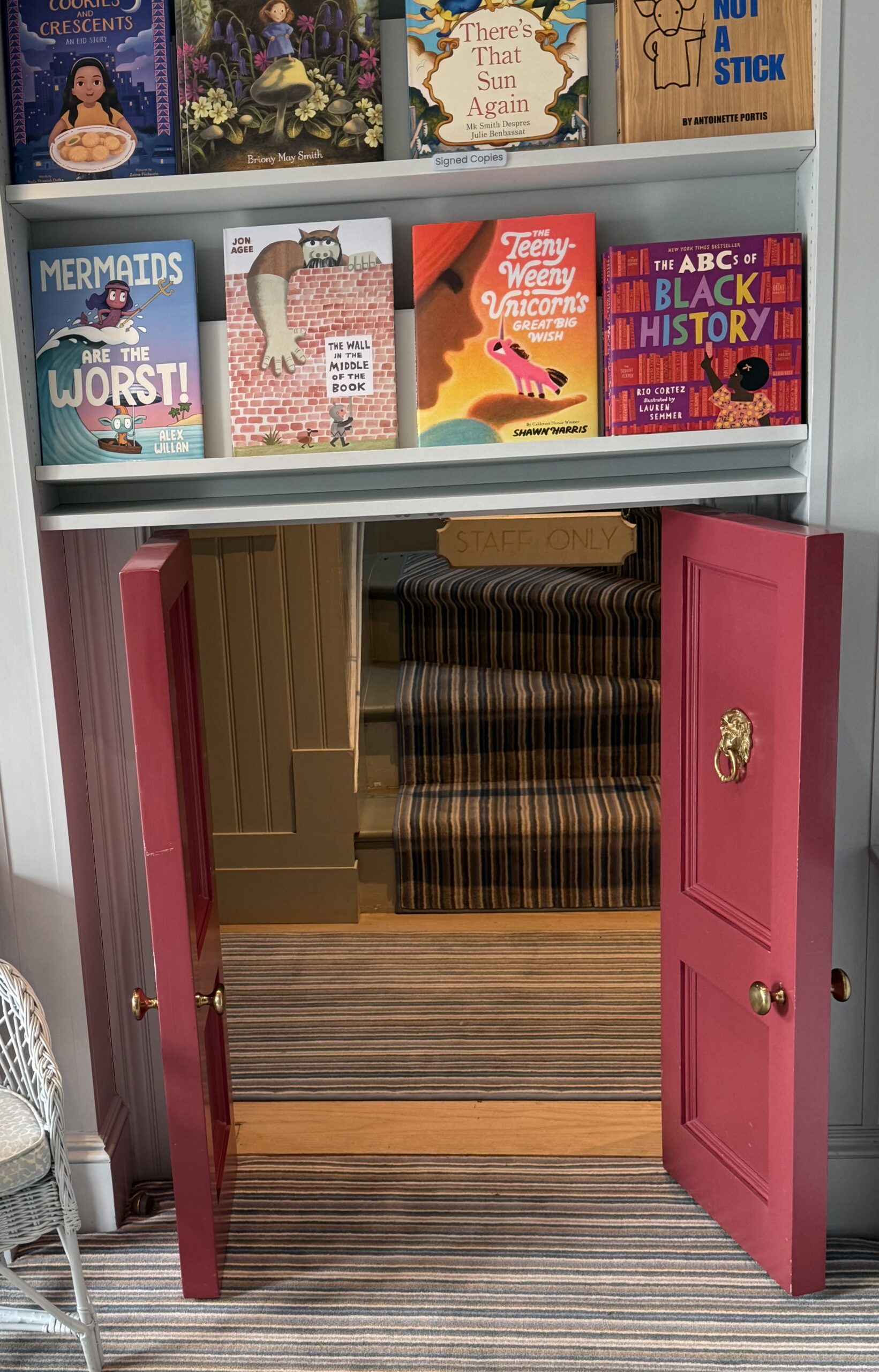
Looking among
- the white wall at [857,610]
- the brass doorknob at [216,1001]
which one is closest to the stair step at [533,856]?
the white wall at [857,610]

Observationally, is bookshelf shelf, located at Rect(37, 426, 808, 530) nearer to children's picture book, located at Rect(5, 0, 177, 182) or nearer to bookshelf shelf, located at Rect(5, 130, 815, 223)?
bookshelf shelf, located at Rect(5, 130, 815, 223)

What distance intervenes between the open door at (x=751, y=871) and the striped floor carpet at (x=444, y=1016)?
0.67 m

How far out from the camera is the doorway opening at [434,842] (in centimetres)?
324

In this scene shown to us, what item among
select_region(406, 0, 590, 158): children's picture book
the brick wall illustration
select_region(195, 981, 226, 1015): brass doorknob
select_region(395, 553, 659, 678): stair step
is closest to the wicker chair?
select_region(195, 981, 226, 1015): brass doorknob

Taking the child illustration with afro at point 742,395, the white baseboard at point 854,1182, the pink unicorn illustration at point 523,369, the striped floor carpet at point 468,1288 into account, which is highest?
the pink unicorn illustration at point 523,369

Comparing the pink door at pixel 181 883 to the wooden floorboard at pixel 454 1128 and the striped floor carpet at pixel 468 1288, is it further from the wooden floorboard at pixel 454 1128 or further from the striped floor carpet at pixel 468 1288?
the wooden floorboard at pixel 454 1128

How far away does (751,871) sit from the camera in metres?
2.21

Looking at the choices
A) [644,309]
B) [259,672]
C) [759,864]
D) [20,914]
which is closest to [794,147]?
[644,309]

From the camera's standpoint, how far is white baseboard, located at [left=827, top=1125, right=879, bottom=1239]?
8.09 feet

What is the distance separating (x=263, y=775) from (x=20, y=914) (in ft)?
5.99

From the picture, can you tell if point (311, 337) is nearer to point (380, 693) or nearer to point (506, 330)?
point (506, 330)

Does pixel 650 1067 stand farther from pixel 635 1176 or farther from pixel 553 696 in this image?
pixel 553 696

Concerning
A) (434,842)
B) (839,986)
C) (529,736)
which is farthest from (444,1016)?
(839,986)

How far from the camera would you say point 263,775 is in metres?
4.27
